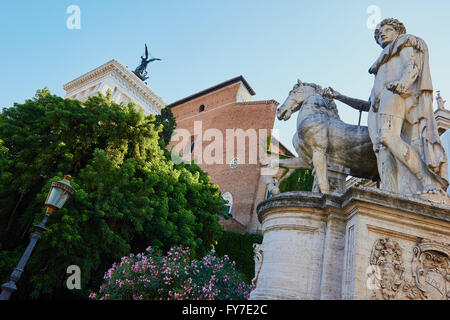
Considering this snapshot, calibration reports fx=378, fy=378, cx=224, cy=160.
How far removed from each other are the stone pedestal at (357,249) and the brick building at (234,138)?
24908mm

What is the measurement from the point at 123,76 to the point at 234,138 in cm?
1788

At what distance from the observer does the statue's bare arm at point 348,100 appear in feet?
22.2

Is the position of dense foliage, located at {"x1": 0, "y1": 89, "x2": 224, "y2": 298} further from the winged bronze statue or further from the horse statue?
the winged bronze statue

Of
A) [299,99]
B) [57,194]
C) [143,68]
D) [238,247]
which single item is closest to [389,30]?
[299,99]

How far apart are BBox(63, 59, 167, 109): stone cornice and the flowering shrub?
39244 mm

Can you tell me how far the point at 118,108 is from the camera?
1689 centimetres

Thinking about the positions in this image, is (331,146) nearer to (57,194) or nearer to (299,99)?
(299,99)

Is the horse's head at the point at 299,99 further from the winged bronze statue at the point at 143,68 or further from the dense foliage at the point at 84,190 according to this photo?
the winged bronze statue at the point at 143,68

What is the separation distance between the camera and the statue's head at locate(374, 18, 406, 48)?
20.1 feet

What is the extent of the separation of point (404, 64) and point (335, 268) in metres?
3.26

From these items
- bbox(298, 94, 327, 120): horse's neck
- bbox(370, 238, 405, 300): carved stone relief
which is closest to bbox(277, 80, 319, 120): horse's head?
bbox(298, 94, 327, 120): horse's neck

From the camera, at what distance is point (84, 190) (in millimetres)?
13867

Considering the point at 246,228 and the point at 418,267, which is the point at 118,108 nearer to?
the point at 418,267
